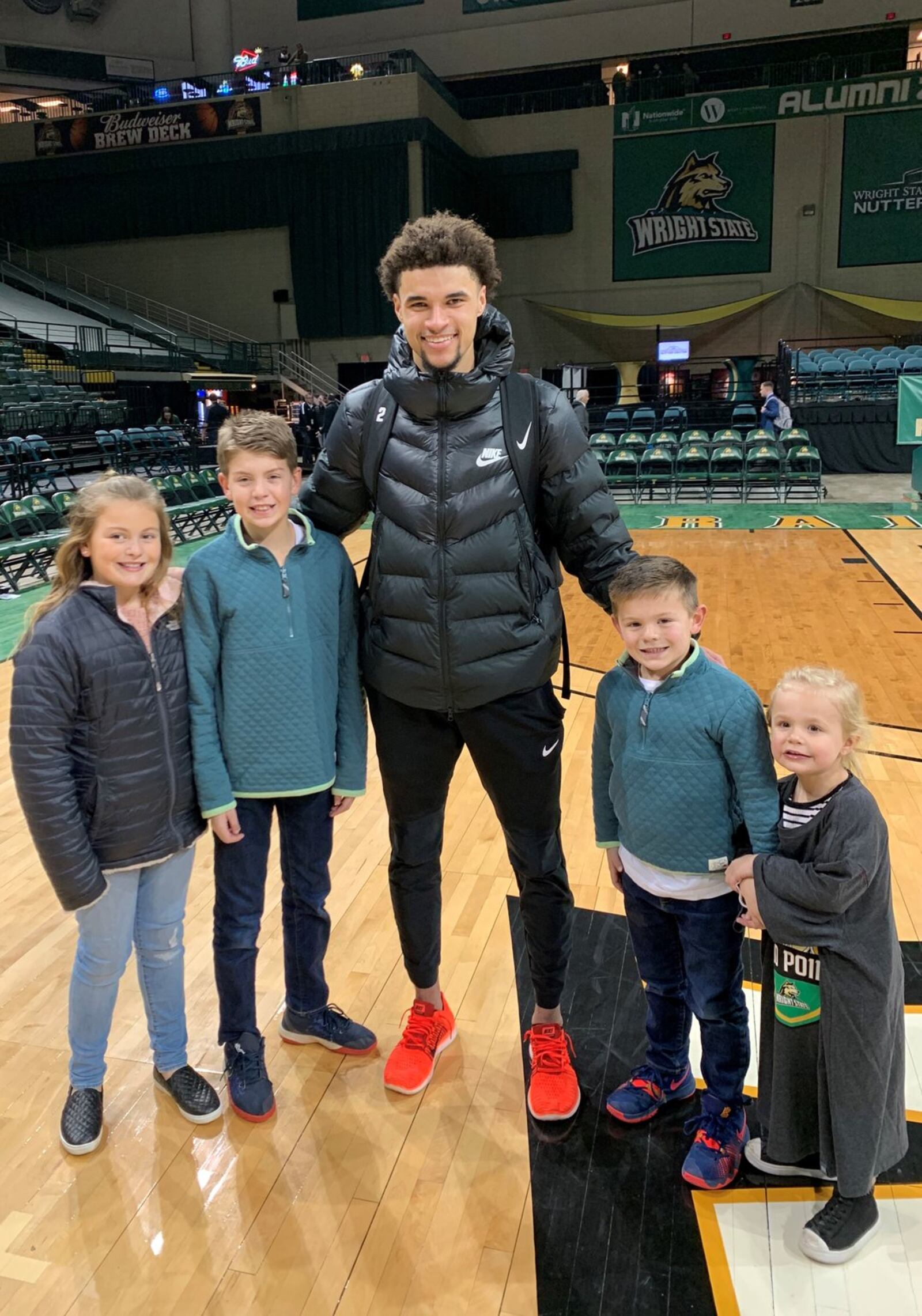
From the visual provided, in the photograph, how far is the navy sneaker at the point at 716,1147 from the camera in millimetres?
1717

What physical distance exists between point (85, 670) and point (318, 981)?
2.96 ft

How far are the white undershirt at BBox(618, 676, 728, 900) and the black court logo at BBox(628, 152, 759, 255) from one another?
1788cm

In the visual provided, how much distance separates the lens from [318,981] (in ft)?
6.98

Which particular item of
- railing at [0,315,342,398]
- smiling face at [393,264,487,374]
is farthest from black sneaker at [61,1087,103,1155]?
railing at [0,315,342,398]

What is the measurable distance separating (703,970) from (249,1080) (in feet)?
3.13

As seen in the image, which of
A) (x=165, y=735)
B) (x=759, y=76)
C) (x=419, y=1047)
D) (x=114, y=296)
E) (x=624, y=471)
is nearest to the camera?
(x=165, y=735)

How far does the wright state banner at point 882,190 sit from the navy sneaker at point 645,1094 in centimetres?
1798

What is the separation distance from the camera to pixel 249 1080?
1.95 meters

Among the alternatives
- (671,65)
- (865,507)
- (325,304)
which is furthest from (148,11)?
(865,507)

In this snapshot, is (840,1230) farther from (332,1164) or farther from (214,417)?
(214,417)

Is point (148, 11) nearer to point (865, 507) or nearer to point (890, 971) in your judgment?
point (865, 507)

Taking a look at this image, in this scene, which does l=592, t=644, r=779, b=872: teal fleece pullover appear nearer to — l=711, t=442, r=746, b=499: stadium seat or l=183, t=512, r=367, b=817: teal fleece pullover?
l=183, t=512, r=367, b=817: teal fleece pullover

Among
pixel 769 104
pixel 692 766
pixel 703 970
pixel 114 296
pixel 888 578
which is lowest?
pixel 888 578

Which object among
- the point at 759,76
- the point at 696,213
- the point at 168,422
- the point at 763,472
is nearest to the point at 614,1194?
the point at 763,472
